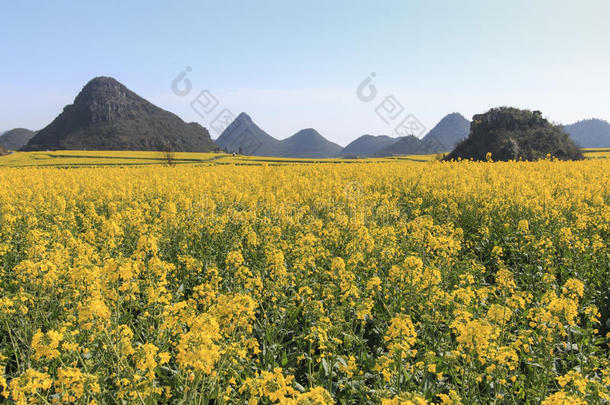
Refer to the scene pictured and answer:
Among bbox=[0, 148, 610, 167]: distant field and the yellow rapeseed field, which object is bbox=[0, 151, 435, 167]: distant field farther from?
the yellow rapeseed field

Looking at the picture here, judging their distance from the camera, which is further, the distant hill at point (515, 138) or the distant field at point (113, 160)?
the distant field at point (113, 160)

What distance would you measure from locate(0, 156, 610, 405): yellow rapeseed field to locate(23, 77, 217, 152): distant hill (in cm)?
12165

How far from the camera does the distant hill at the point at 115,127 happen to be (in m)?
130

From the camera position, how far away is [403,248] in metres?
6.12

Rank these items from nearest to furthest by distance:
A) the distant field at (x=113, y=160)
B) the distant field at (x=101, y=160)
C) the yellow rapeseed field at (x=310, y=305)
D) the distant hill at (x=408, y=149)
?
the yellow rapeseed field at (x=310, y=305)
the distant field at (x=113, y=160)
the distant field at (x=101, y=160)
the distant hill at (x=408, y=149)

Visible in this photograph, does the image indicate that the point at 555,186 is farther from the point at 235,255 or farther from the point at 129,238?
the point at 129,238

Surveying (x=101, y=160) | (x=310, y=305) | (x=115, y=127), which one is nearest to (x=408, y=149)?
(x=115, y=127)

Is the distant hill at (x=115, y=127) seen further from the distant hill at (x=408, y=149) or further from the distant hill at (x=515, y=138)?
the distant hill at (x=515, y=138)

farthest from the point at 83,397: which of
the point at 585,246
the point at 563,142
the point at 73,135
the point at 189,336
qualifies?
the point at 73,135

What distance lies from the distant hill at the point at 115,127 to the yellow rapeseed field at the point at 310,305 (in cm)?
12165

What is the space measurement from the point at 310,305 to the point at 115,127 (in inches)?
6314

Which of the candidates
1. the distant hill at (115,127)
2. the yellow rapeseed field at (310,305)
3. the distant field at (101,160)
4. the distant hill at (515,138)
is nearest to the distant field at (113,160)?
the distant field at (101,160)

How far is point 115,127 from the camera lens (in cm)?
13925

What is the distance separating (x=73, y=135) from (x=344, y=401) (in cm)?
16610
